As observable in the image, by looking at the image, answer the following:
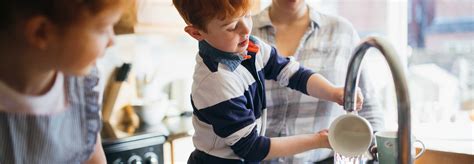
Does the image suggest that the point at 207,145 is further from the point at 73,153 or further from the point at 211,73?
the point at 73,153

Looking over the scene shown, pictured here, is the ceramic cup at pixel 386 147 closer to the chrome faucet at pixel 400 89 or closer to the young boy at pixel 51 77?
the chrome faucet at pixel 400 89

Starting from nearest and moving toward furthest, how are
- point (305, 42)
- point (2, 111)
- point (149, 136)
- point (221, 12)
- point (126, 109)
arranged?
1. point (2, 111)
2. point (221, 12)
3. point (305, 42)
4. point (149, 136)
5. point (126, 109)

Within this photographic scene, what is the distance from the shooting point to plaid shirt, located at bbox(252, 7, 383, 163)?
1098 mm

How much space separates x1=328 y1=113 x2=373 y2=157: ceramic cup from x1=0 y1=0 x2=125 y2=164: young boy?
34cm

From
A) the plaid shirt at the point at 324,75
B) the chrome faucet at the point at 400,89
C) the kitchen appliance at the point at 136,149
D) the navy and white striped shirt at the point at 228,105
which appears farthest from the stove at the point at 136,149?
the chrome faucet at the point at 400,89

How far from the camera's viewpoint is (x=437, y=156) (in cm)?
92

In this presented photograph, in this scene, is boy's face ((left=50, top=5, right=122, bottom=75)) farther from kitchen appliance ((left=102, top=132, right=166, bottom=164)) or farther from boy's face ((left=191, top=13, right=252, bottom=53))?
kitchen appliance ((left=102, top=132, right=166, bottom=164))

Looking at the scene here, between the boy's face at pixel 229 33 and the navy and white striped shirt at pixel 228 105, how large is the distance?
0.05 feet

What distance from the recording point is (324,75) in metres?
1.10

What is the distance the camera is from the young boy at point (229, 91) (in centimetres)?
74

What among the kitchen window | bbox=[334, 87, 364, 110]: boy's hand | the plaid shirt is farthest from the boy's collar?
the kitchen window

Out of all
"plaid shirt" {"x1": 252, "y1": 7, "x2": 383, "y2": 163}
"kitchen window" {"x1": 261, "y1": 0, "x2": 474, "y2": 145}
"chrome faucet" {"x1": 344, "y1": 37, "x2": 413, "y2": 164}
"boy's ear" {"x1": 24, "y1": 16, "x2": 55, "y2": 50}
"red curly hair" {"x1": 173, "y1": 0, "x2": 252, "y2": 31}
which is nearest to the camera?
"boy's ear" {"x1": 24, "y1": 16, "x2": 55, "y2": 50}

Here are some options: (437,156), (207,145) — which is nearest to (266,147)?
(207,145)

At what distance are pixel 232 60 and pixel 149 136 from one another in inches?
27.6
